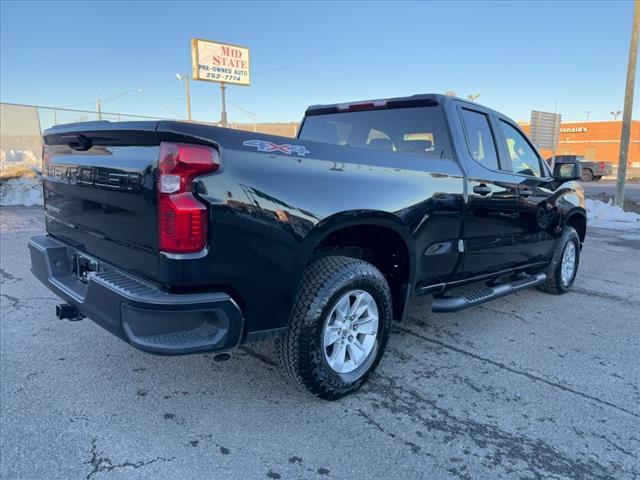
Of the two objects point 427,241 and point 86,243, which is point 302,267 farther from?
point 86,243

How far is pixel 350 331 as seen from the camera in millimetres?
2996

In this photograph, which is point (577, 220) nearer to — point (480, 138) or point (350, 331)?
point (480, 138)

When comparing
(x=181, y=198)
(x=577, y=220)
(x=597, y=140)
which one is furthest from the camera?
(x=597, y=140)

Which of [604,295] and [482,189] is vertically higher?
[482,189]

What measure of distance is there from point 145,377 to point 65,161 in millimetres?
1483

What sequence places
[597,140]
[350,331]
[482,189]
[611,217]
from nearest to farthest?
[350,331]
[482,189]
[611,217]
[597,140]

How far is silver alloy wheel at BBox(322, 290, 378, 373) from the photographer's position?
9.45 ft

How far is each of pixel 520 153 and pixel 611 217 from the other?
28.7ft

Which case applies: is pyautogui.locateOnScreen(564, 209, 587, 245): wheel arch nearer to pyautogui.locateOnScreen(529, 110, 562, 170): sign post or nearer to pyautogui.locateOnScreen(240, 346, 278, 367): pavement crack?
pyautogui.locateOnScreen(240, 346, 278, 367): pavement crack

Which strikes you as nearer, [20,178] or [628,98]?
[628,98]

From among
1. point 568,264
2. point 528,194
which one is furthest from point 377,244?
point 568,264

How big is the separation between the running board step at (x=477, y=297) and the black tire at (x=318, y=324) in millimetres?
921

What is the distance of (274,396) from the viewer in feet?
9.79

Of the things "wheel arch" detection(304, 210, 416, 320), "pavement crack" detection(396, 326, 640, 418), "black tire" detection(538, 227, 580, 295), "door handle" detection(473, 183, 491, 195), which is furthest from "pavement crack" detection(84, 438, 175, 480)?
"black tire" detection(538, 227, 580, 295)
